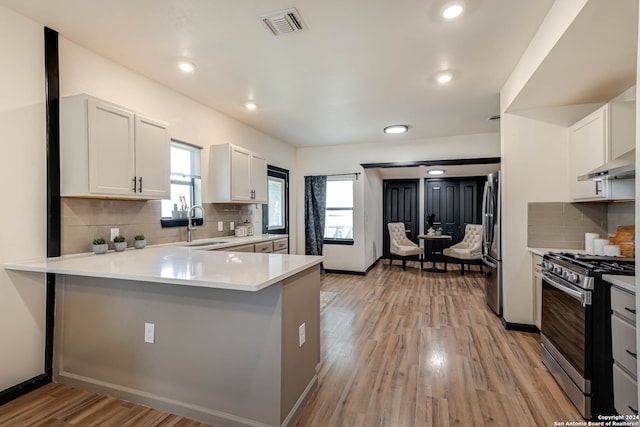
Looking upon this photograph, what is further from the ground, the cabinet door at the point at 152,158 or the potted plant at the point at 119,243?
the cabinet door at the point at 152,158

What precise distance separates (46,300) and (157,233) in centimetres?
117

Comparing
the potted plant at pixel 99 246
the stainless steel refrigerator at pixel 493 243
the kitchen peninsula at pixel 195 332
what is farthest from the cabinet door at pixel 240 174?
the stainless steel refrigerator at pixel 493 243

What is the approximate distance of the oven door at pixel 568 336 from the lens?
1.88 meters

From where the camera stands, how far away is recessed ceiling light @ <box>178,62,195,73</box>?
9.53ft

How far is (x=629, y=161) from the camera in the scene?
6.97 feet

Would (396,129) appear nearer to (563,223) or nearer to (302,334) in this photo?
(563,223)

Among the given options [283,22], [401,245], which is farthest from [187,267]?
[401,245]

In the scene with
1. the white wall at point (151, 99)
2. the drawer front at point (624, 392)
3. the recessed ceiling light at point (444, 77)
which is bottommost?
the drawer front at point (624, 392)

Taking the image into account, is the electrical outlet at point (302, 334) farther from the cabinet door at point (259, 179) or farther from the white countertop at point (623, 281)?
the cabinet door at point (259, 179)

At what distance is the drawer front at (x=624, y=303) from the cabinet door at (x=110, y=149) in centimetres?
358

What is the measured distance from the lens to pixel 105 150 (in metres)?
2.47

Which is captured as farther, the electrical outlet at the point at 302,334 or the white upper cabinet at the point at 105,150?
the white upper cabinet at the point at 105,150

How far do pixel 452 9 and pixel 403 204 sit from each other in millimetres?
5982

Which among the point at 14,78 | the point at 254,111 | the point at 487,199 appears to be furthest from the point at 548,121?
the point at 14,78
